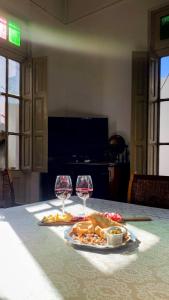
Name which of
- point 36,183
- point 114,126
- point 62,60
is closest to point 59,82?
point 62,60

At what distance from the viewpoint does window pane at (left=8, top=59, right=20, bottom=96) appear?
4.32 meters

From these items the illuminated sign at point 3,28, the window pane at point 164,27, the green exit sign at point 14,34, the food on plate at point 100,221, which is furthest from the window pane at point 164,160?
the food on plate at point 100,221

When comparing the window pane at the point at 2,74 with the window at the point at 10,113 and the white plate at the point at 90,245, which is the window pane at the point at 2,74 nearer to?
the window at the point at 10,113

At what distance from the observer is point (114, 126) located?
4.65m

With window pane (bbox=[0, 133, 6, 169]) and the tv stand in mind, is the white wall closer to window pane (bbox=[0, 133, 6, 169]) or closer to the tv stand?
the tv stand

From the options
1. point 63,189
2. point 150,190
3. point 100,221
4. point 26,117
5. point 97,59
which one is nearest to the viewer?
point 100,221

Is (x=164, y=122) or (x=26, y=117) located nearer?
(x=164, y=122)

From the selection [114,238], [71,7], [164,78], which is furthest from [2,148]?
[114,238]

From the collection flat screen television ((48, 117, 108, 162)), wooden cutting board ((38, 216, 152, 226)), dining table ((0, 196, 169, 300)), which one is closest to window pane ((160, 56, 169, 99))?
flat screen television ((48, 117, 108, 162))

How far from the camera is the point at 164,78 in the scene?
4309 mm

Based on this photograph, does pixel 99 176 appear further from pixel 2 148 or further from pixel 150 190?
pixel 150 190

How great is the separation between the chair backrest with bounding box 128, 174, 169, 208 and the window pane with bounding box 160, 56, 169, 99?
2.74 meters

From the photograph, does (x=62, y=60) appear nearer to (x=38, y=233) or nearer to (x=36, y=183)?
(x=36, y=183)

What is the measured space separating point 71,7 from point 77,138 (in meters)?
2.44
